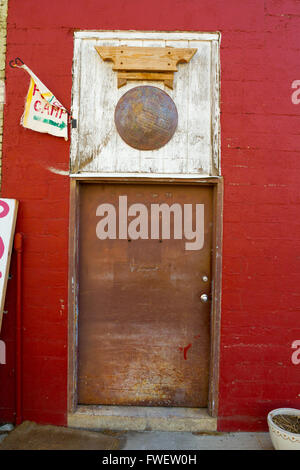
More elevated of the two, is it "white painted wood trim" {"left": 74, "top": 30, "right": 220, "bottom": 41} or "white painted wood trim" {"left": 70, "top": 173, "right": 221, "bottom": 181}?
"white painted wood trim" {"left": 74, "top": 30, "right": 220, "bottom": 41}

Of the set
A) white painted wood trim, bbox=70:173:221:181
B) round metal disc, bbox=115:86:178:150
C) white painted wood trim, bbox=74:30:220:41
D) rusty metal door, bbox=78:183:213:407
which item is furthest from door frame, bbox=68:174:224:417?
white painted wood trim, bbox=74:30:220:41

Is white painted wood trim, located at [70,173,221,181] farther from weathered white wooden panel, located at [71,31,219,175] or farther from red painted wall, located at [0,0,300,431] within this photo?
red painted wall, located at [0,0,300,431]

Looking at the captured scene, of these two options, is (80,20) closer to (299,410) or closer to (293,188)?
(293,188)

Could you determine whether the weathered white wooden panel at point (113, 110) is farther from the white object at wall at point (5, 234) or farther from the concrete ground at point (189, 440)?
the concrete ground at point (189, 440)

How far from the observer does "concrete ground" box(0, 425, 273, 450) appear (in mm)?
3049

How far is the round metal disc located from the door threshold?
98.5 inches

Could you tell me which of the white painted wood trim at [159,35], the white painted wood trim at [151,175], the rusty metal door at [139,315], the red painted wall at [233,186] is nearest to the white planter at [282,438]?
the red painted wall at [233,186]

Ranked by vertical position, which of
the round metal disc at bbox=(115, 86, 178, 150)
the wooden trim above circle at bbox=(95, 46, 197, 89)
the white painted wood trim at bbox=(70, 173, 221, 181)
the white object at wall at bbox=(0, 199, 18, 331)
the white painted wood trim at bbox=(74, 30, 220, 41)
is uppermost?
the white painted wood trim at bbox=(74, 30, 220, 41)

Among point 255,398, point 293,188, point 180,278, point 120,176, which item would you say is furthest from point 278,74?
point 255,398

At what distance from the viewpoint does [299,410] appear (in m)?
3.10

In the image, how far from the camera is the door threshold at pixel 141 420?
3.27 m

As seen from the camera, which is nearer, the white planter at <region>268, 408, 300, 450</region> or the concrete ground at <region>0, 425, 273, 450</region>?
the white planter at <region>268, 408, 300, 450</region>

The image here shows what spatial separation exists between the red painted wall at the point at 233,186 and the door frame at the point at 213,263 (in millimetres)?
60
